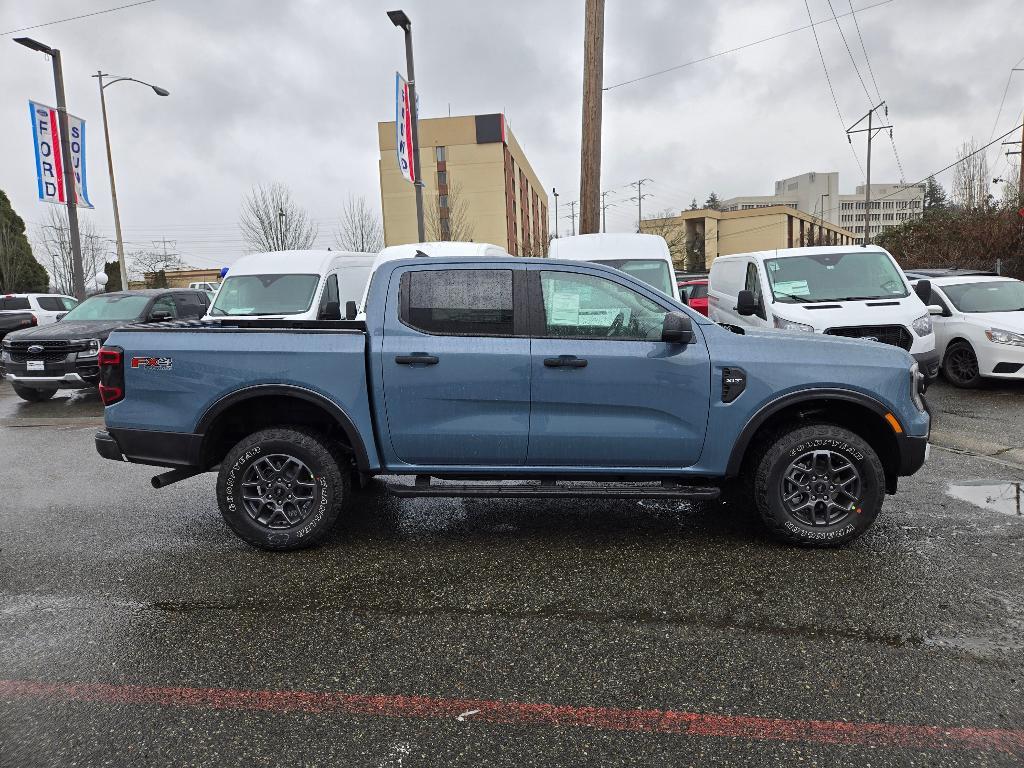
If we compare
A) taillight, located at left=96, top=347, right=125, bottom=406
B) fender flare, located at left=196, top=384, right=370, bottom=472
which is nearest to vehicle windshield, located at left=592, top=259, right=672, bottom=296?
fender flare, located at left=196, top=384, right=370, bottom=472

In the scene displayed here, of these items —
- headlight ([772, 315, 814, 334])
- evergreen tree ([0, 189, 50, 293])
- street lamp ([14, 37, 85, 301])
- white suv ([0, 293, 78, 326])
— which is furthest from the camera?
evergreen tree ([0, 189, 50, 293])

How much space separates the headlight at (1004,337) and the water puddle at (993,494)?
4.38m

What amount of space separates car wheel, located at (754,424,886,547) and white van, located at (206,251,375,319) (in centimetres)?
749

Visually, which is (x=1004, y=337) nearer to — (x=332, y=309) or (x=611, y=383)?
(x=611, y=383)

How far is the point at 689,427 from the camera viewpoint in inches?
164

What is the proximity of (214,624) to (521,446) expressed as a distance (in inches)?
76.0

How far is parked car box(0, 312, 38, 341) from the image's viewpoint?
17.2m

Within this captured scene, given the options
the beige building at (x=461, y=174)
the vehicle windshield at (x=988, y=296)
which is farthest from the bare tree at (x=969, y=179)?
the beige building at (x=461, y=174)

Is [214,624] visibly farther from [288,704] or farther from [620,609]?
[620,609]

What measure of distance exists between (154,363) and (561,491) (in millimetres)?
2663

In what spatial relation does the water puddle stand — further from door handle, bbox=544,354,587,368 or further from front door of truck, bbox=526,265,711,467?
door handle, bbox=544,354,587,368

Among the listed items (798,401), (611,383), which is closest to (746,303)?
(798,401)

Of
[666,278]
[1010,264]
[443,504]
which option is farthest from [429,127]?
[443,504]

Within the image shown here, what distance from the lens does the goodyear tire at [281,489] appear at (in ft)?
14.0
